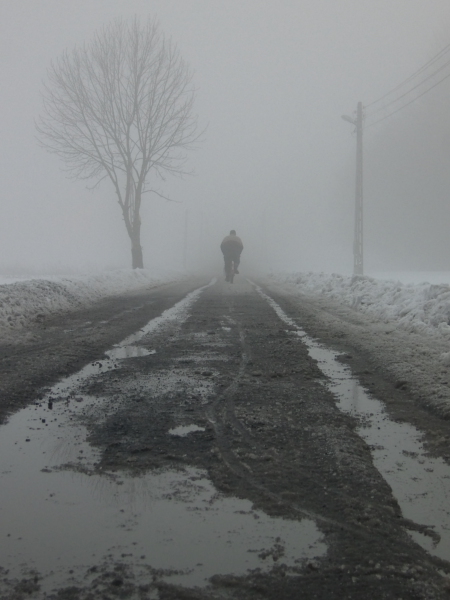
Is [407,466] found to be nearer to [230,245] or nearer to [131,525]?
[131,525]

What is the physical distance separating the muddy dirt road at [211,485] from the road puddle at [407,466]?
0.02 meters

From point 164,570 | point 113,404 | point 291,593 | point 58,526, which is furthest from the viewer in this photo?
point 113,404

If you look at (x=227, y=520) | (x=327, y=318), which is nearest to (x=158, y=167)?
(x=327, y=318)

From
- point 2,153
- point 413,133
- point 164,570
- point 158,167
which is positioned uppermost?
point 2,153

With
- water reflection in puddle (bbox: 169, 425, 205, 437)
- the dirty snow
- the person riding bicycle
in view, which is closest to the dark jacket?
the person riding bicycle

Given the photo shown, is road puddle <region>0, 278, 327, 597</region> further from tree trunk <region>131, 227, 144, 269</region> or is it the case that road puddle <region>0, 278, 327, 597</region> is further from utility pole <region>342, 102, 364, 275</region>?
tree trunk <region>131, 227, 144, 269</region>

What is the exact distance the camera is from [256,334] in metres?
Answer: 7.68

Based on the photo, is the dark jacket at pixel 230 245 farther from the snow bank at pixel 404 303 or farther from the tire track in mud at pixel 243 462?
the tire track in mud at pixel 243 462

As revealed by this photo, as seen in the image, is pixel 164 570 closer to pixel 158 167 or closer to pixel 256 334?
pixel 256 334

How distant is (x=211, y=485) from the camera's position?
2.69m

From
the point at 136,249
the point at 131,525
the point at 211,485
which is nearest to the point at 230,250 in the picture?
the point at 136,249

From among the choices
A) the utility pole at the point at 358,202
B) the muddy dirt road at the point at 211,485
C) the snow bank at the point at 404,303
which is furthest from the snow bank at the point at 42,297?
the utility pole at the point at 358,202

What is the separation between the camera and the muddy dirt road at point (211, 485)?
75.9 inches

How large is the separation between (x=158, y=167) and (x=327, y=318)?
22.6m
